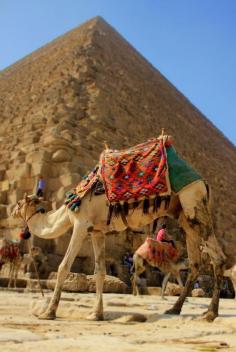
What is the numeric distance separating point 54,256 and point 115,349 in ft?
25.3

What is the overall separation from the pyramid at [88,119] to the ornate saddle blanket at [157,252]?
4239mm

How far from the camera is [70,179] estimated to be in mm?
11141

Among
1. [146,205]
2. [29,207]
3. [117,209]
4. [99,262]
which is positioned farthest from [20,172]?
A: [146,205]

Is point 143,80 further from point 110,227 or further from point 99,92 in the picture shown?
point 110,227

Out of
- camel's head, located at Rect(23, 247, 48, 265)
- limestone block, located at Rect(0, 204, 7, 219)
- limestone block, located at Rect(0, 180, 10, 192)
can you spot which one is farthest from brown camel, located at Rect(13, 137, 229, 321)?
limestone block, located at Rect(0, 180, 10, 192)

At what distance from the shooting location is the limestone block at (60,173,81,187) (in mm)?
11086

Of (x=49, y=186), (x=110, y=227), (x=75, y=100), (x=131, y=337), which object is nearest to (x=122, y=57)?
(x=75, y=100)

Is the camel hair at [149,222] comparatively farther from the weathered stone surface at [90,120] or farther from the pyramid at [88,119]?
the pyramid at [88,119]

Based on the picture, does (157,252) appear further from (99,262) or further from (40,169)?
(40,169)

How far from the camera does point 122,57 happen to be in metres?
29.6

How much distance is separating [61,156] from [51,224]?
A: 7250 mm

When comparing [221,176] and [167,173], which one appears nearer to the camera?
[167,173]

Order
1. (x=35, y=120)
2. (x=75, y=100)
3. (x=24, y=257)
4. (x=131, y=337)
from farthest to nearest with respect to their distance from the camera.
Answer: (x=75, y=100) < (x=35, y=120) < (x=24, y=257) < (x=131, y=337)

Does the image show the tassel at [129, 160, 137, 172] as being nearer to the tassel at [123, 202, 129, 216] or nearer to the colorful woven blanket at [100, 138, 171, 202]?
the colorful woven blanket at [100, 138, 171, 202]
